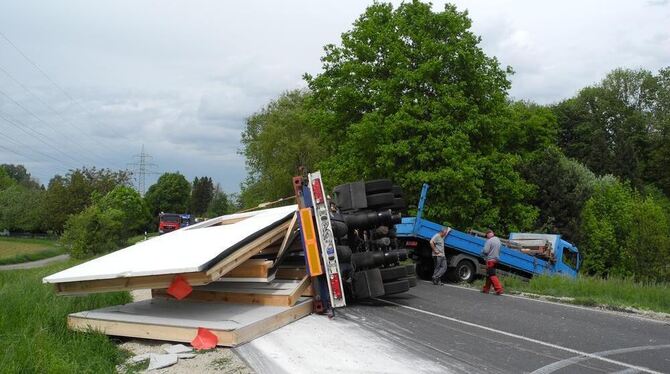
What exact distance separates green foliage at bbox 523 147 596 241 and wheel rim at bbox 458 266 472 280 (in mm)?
21619

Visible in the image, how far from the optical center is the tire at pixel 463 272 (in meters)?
17.8

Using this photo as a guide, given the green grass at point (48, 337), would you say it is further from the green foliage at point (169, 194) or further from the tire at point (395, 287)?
the green foliage at point (169, 194)

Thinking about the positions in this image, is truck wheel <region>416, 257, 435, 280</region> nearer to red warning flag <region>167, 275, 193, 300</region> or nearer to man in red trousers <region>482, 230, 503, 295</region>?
man in red trousers <region>482, 230, 503, 295</region>

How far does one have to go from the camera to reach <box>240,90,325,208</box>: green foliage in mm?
43375

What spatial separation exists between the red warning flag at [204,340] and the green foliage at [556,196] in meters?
33.8

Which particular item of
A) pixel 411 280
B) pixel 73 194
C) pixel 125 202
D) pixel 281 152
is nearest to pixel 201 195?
pixel 73 194

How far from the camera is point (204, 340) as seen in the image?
742 centimetres

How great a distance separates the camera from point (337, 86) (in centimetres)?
2867

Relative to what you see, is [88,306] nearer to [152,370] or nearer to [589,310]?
[152,370]

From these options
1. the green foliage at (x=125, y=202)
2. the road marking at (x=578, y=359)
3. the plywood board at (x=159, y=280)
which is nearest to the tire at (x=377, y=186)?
the plywood board at (x=159, y=280)

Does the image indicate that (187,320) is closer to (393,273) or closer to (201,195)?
(393,273)

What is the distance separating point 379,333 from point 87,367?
4.10 m

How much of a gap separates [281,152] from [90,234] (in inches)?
678

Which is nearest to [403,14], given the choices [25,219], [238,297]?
[238,297]
